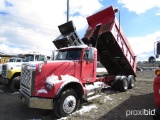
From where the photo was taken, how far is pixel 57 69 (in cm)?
639

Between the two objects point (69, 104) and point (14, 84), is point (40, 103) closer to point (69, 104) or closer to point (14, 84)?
point (69, 104)

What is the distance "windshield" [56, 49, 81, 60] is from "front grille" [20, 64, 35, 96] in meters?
1.61

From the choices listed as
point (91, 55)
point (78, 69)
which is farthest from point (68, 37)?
point (78, 69)

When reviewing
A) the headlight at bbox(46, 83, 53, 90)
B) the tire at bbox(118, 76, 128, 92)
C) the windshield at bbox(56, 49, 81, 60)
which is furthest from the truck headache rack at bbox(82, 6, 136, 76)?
the headlight at bbox(46, 83, 53, 90)

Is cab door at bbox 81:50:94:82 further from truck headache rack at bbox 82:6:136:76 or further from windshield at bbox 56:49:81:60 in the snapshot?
truck headache rack at bbox 82:6:136:76

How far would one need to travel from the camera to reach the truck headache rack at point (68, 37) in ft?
31.5

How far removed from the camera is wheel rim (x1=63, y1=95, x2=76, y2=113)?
19.7 ft

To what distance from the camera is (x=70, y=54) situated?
738cm

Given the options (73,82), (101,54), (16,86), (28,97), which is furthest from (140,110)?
(16,86)

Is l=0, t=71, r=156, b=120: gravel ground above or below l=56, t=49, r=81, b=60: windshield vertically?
below

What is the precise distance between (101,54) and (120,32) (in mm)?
1853

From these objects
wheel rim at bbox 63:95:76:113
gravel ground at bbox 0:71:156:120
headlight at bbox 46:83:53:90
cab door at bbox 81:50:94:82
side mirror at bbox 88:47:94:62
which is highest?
side mirror at bbox 88:47:94:62

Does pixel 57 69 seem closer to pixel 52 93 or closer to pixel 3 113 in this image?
pixel 52 93

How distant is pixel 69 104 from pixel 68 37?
436 cm
